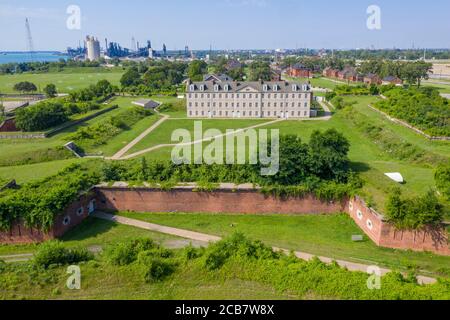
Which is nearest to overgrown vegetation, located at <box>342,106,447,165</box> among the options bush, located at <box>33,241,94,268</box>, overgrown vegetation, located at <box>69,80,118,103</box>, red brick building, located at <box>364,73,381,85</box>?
bush, located at <box>33,241,94,268</box>

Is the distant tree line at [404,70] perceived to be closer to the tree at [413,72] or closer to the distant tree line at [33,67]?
the tree at [413,72]

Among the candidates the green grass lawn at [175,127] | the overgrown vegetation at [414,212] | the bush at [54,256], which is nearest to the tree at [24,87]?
the green grass lawn at [175,127]

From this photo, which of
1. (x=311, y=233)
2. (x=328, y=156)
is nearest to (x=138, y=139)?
(x=328, y=156)

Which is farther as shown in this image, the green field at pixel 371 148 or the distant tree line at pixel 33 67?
the distant tree line at pixel 33 67

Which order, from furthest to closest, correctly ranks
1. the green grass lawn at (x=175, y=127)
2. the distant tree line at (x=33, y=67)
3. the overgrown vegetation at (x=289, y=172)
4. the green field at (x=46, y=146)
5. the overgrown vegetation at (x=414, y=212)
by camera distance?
the distant tree line at (x=33, y=67) → the green grass lawn at (x=175, y=127) → the green field at (x=46, y=146) → the overgrown vegetation at (x=289, y=172) → the overgrown vegetation at (x=414, y=212)

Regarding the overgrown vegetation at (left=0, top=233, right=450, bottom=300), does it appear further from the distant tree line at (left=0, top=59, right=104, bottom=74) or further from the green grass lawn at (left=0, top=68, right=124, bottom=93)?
the distant tree line at (left=0, top=59, right=104, bottom=74)

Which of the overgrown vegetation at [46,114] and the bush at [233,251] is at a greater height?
the overgrown vegetation at [46,114]

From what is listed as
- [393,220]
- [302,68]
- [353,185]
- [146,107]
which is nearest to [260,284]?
[393,220]
